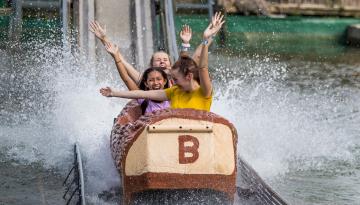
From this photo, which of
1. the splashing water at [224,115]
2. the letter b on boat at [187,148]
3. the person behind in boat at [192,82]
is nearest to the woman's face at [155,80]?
the person behind in boat at [192,82]

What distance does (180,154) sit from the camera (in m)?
5.69

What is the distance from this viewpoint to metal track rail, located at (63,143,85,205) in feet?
20.5

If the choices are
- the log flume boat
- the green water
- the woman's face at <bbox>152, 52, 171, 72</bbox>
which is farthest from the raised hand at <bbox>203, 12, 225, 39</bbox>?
the green water

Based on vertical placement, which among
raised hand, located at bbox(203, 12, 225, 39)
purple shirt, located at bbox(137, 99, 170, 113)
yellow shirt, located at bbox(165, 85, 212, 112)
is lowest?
purple shirt, located at bbox(137, 99, 170, 113)

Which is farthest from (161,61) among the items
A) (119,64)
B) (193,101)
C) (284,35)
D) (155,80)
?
(284,35)

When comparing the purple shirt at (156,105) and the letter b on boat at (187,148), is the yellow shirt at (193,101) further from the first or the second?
the purple shirt at (156,105)

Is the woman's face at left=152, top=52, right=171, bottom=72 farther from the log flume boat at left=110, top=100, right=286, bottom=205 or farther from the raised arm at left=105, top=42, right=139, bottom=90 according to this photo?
the log flume boat at left=110, top=100, right=286, bottom=205

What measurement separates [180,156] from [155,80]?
5.01 feet

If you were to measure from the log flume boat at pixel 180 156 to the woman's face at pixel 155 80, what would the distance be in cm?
115

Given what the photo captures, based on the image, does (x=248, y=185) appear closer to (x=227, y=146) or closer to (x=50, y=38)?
(x=227, y=146)

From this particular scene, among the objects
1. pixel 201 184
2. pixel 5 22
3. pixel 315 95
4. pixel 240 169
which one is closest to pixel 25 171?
pixel 240 169

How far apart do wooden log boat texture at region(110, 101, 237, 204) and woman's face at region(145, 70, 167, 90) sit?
1.24 meters

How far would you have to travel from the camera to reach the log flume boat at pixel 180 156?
18.6 feet

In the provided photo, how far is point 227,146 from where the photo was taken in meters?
5.82
